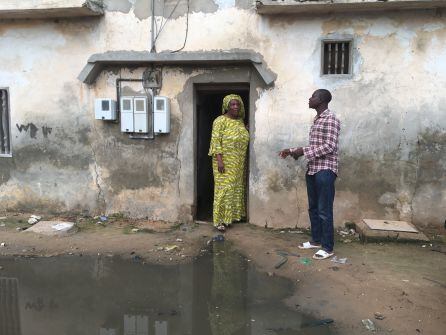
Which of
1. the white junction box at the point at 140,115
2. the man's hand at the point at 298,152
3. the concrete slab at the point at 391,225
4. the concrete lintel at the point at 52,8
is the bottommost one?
the concrete slab at the point at 391,225

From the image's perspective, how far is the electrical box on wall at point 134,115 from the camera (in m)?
6.42

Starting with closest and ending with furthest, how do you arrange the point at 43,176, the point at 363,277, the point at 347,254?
the point at 363,277, the point at 347,254, the point at 43,176

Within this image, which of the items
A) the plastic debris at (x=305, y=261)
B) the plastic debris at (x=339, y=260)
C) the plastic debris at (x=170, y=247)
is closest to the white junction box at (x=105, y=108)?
the plastic debris at (x=170, y=247)

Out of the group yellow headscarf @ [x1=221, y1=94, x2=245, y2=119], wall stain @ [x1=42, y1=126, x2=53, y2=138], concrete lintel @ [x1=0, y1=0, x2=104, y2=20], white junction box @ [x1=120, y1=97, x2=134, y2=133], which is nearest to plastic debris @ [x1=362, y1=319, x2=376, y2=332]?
yellow headscarf @ [x1=221, y1=94, x2=245, y2=119]

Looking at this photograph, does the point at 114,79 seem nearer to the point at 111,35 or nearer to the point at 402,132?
the point at 111,35

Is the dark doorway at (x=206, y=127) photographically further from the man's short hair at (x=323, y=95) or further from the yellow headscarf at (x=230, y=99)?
the man's short hair at (x=323, y=95)

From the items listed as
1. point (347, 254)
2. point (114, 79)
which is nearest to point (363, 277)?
point (347, 254)

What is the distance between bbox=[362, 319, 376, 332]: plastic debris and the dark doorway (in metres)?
3.68

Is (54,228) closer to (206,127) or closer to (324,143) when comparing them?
(206,127)

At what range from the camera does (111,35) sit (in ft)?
21.2

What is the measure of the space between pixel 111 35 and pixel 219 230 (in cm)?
342

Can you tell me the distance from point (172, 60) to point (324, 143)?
2682 millimetres

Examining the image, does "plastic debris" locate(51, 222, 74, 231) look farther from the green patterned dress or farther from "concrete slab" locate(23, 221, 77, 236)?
the green patterned dress

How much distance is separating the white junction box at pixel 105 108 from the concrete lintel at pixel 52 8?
4.30ft
